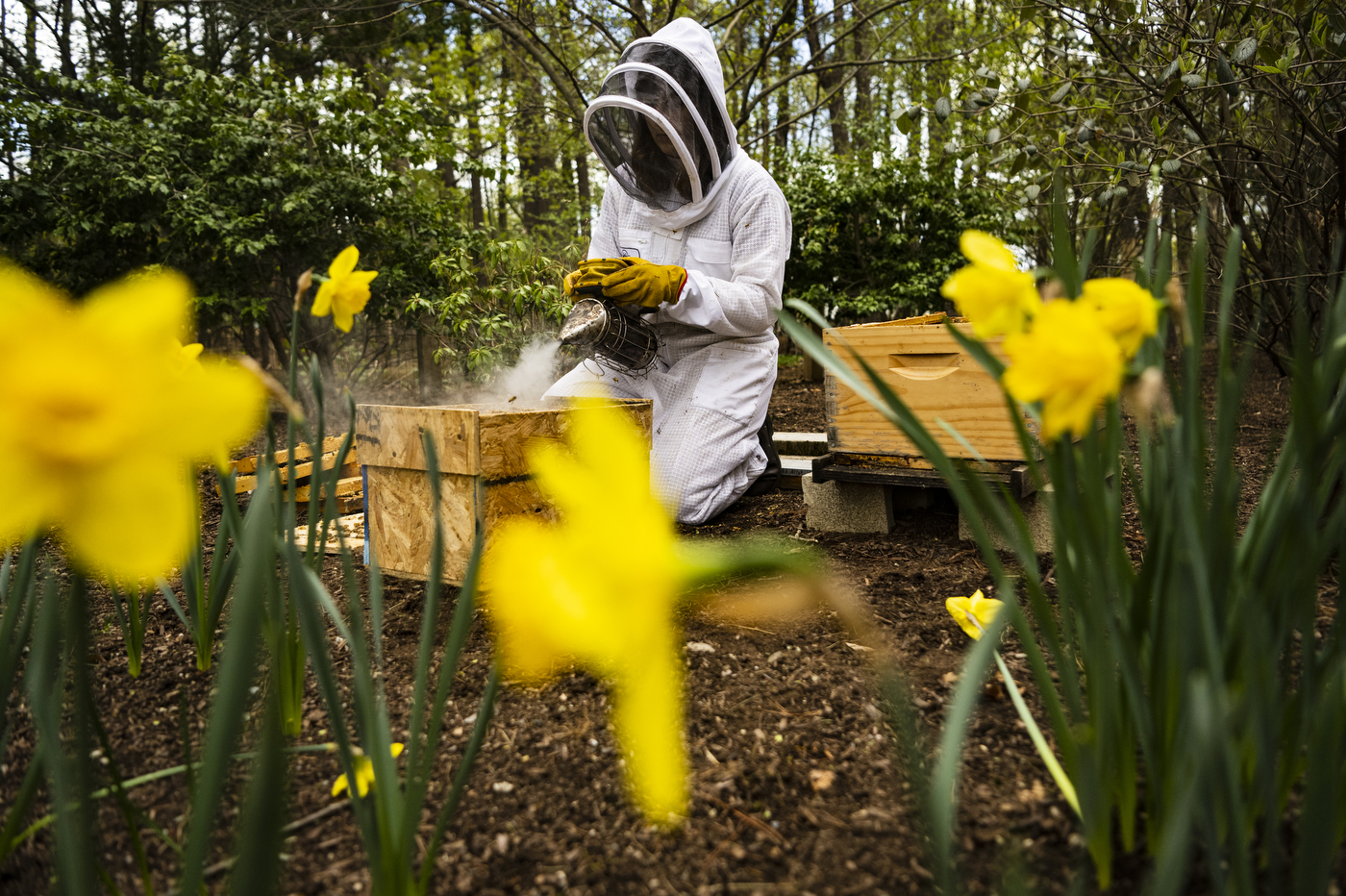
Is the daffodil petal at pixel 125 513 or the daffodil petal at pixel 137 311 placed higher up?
the daffodil petal at pixel 137 311

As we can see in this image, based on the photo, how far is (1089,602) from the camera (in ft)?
2.43

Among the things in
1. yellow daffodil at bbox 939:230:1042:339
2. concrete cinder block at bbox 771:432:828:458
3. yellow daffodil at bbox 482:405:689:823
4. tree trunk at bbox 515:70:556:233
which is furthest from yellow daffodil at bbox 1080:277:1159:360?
tree trunk at bbox 515:70:556:233

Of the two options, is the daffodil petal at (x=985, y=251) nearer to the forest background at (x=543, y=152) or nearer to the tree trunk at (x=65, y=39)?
the forest background at (x=543, y=152)

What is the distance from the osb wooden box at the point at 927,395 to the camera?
202cm

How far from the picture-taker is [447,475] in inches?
72.7

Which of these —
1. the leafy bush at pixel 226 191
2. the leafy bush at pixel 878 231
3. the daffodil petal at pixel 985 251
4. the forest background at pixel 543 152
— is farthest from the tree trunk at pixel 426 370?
the daffodil petal at pixel 985 251

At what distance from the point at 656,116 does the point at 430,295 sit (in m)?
3.44

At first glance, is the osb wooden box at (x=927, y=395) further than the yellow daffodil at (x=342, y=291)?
Yes

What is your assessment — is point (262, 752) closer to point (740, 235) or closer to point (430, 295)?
point (740, 235)

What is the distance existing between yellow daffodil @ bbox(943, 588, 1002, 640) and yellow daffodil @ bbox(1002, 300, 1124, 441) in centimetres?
105

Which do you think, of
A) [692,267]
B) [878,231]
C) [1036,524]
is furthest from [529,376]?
[878,231]

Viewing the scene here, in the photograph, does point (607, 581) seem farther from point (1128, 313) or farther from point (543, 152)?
point (543, 152)

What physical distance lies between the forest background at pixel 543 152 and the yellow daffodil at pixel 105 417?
209 centimetres

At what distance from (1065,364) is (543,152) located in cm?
939
